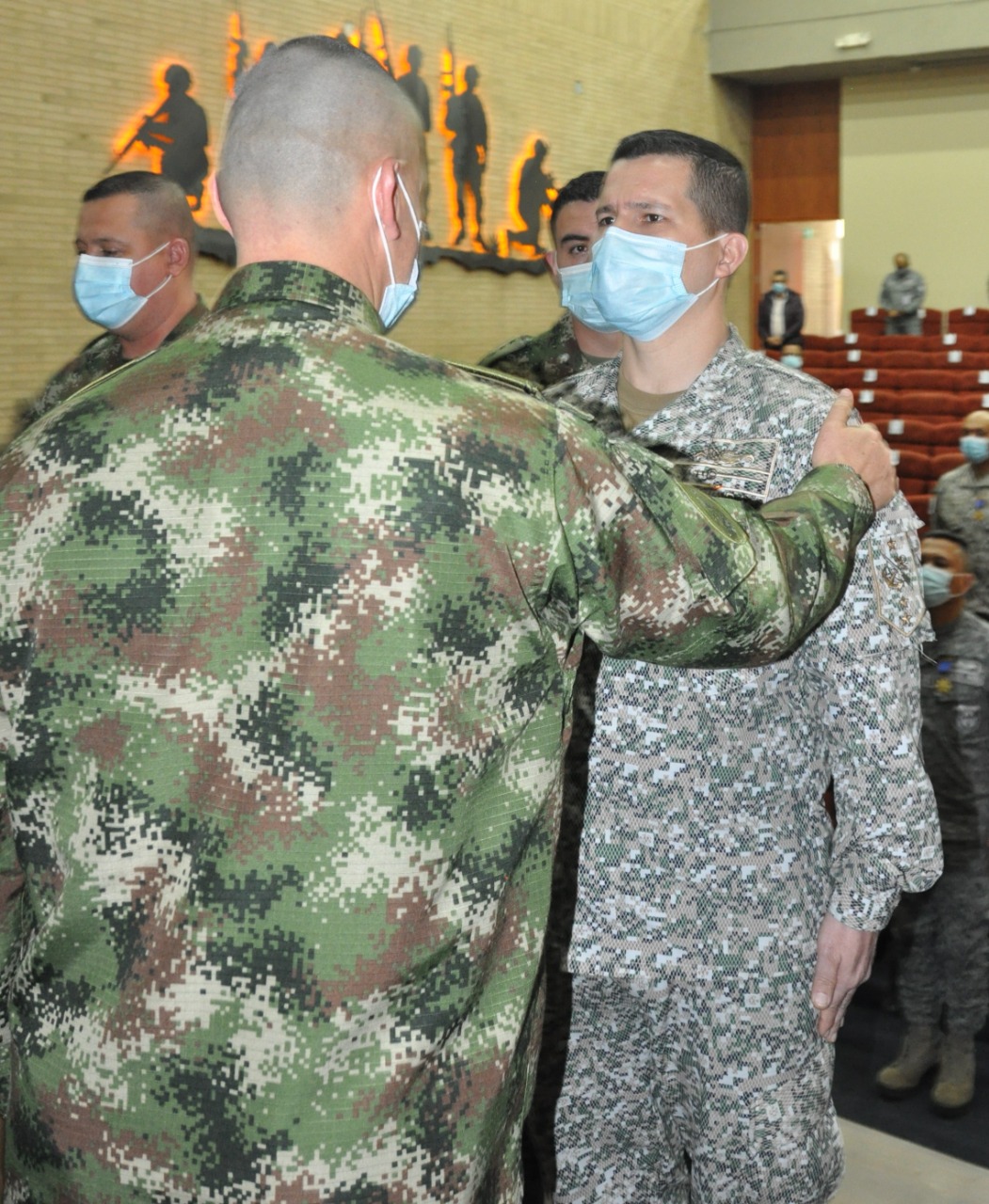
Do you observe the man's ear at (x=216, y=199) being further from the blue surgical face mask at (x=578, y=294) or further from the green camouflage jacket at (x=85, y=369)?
the green camouflage jacket at (x=85, y=369)

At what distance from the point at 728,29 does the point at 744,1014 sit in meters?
14.8

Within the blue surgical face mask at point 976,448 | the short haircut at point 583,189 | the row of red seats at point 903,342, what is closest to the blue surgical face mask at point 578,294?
the short haircut at point 583,189

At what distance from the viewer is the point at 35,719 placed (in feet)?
3.91

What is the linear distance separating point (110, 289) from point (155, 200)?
11.8 inches

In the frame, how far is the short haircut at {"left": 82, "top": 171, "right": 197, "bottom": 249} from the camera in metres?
3.71

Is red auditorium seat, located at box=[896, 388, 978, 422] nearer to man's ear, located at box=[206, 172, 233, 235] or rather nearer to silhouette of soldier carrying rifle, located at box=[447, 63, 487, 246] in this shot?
silhouette of soldier carrying rifle, located at box=[447, 63, 487, 246]

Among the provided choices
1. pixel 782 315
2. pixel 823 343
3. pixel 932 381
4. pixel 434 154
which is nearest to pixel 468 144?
pixel 434 154

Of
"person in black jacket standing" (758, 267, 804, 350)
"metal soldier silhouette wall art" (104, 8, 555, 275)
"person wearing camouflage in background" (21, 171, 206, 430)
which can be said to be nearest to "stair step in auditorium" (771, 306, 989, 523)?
"person in black jacket standing" (758, 267, 804, 350)

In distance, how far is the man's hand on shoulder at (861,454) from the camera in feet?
4.88

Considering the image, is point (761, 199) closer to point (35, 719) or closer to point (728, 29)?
point (728, 29)

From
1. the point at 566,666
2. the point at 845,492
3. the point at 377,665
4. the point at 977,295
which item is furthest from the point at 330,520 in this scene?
the point at 977,295

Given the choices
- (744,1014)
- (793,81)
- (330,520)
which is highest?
(793,81)

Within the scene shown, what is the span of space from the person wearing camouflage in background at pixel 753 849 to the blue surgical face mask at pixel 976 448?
342 cm

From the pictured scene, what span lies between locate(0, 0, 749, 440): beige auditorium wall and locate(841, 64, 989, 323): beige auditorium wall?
4.48ft
